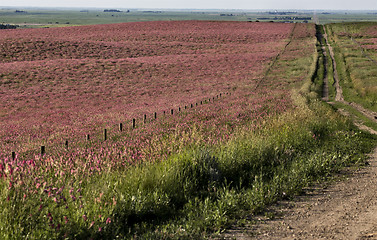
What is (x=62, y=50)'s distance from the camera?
2104 inches

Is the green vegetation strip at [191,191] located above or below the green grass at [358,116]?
above

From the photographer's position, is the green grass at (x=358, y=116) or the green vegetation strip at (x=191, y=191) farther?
the green grass at (x=358, y=116)

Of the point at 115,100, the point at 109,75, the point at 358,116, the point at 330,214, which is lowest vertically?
the point at 115,100

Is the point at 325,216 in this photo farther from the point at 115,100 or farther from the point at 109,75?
the point at 109,75

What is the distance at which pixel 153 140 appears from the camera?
11734 millimetres

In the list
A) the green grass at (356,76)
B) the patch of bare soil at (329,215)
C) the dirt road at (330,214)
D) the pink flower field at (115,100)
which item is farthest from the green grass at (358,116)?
the patch of bare soil at (329,215)

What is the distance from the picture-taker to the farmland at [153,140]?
6.15 m

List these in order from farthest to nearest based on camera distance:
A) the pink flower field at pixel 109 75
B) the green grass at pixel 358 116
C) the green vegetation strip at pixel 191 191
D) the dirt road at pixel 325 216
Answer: the pink flower field at pixel 109 75
the green grass at pixel 358 116
the dirt road at pixel 325 216
the green vegetation strip at pixel 191 191

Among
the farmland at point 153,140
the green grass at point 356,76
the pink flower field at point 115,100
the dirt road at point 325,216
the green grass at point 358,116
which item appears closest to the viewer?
the farmland at point 153,140

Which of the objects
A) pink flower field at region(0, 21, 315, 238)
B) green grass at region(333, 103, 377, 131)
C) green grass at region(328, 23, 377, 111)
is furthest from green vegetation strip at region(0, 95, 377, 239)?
green grass at region(328, 23, 377, 111)

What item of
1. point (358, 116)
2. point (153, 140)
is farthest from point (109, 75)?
point (153, 140)

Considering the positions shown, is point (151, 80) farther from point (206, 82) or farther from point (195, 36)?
point (195, 36)

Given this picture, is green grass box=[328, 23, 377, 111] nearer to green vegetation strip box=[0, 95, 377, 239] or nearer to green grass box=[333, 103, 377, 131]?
green grass box=[333, 103, 377, 131]

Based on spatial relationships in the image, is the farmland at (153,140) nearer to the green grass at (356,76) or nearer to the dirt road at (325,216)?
the dirt road at (325,216)
